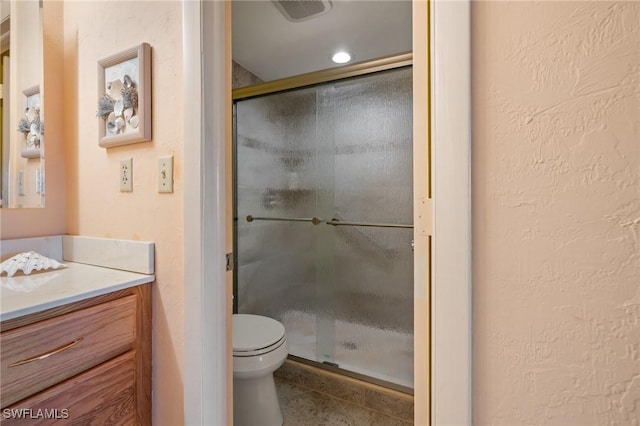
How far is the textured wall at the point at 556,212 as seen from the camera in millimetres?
474

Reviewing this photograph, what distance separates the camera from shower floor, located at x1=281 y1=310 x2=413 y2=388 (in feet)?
6.00

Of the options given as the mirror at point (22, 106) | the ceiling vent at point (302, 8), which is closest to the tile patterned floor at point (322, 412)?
the mirror at point (22, 106)

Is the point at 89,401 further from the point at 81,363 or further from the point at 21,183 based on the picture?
the point at 21,183

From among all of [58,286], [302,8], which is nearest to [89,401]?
[58,286]

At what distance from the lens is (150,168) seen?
3.27ft

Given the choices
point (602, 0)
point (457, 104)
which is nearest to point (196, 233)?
point (457, 104)

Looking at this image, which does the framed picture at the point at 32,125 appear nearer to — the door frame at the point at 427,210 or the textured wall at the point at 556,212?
the door frame at the point at 427,210

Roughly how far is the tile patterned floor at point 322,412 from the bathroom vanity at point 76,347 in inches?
33.4

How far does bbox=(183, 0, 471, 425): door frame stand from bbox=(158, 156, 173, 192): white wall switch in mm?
83

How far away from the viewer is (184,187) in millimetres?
910

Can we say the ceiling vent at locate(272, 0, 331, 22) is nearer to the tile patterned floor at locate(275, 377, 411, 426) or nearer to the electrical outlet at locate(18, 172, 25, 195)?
the electrical outlet at locate(18, 172, 25, 195)

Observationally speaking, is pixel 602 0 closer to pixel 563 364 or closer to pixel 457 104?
pixel 457 104

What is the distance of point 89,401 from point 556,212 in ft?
3.86

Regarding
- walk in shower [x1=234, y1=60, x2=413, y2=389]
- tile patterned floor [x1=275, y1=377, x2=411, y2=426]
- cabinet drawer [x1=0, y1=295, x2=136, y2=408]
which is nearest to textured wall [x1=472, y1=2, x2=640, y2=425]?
cabinet drawer [x1=0, y1=295, x2=136, y2=408]
